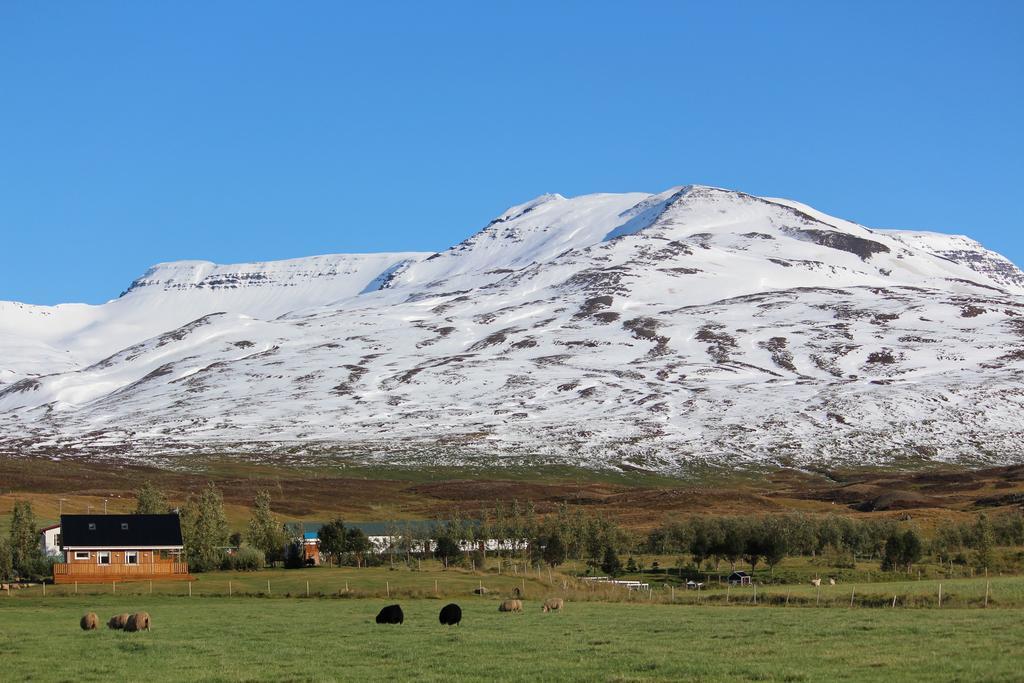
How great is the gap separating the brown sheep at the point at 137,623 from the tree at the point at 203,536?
127 ft

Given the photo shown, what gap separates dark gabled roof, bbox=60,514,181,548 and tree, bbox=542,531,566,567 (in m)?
24.6

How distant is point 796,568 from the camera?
260 feet

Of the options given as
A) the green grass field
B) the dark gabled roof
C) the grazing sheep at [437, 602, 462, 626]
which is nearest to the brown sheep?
the grazing sheep at [437, 602, 462, 626]

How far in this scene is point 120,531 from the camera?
74.6 meters

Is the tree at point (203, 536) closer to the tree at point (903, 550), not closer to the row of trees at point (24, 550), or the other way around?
the row of trees at point (24, 550)

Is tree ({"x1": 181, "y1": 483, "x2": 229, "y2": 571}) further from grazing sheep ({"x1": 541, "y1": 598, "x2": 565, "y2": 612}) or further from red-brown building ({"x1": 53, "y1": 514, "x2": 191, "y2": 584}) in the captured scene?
grazing sheep ({"x1": 541, "y1": 598, "x2": 565, "y2": 612})

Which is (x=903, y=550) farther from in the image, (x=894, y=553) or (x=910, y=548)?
(x=894, y=553)

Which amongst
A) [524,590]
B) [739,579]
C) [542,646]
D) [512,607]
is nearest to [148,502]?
[524,590]

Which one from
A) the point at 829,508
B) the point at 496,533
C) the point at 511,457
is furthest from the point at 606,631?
the point at 511,457

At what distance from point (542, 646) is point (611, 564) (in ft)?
165

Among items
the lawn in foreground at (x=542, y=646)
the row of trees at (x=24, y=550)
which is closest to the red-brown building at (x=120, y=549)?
the row of trees at (x=24, y=550)

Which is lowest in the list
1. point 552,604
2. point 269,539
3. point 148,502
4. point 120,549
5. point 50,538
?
point 552,604

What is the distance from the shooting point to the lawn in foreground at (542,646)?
85.1ft

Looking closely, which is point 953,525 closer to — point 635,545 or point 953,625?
point 635,545
